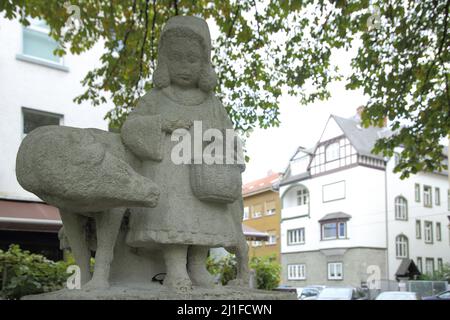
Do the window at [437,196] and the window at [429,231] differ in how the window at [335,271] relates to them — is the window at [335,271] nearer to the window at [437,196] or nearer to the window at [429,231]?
the window at [429,231]

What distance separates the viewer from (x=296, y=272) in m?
32.3

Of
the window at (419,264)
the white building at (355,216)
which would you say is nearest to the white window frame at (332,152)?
the white building at (355,216)

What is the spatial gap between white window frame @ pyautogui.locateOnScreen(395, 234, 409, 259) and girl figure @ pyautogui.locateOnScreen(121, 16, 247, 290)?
27.9 metres

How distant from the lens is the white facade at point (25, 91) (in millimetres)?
11828

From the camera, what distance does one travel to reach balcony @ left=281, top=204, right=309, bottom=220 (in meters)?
32.4

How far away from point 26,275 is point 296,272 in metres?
27.5

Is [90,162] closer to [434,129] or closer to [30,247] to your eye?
[434,129]

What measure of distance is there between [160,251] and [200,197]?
44 centimetres

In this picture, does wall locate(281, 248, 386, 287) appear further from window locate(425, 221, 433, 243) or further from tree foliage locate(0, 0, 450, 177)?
tree foliage locate(0, 0, 450, 177)

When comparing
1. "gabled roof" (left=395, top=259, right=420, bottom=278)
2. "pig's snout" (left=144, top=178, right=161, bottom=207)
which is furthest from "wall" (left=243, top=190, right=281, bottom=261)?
"pig's snout" (left=144, top=178, right=161, bottom=207)

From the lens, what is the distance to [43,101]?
41.0ft

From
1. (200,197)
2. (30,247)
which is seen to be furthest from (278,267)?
(200,197)

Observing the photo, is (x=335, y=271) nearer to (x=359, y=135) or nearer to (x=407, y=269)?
(x=407, y=269)

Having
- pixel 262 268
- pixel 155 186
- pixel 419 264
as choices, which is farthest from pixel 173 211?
A: pixel 419 264
